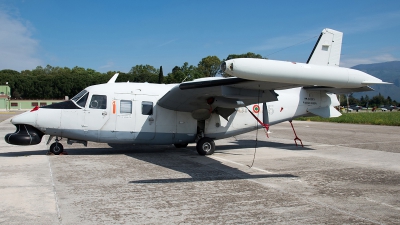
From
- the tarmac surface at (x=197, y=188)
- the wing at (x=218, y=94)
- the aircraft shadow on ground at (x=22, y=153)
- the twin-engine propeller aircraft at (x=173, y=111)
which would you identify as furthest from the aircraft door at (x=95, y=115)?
the aircraft shadow on ground at (x=22, y=153)

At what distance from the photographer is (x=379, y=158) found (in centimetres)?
1234

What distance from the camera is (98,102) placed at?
12.4 meters

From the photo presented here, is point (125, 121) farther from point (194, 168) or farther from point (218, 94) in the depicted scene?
point (194, 168)

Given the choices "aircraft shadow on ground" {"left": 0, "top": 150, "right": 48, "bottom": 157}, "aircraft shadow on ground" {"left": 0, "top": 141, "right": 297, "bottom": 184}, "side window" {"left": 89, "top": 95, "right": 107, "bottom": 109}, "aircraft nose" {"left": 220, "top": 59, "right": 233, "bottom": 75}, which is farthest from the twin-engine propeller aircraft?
"aircraft nose" {"left": 220, "top": 59, "right": 233, "bottom": 75}

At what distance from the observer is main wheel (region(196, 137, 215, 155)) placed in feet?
42.4

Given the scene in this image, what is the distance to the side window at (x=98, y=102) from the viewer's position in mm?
12312

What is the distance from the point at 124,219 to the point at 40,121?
765 centimetres

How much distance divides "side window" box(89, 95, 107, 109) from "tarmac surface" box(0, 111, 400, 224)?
70.2 inches

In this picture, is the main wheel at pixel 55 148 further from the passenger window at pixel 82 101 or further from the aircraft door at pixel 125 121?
the aircraft door at pixel 125 121

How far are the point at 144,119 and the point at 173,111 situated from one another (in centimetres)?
115

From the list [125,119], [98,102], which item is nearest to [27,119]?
[98,102]

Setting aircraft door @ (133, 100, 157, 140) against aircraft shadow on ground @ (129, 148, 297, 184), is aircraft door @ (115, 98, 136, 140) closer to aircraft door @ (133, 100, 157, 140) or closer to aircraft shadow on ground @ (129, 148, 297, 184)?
aircraft door @ (133, 100, 157, 140)

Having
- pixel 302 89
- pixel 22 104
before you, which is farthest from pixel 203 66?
pixel 302 89

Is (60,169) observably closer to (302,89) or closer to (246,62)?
(246,62)
